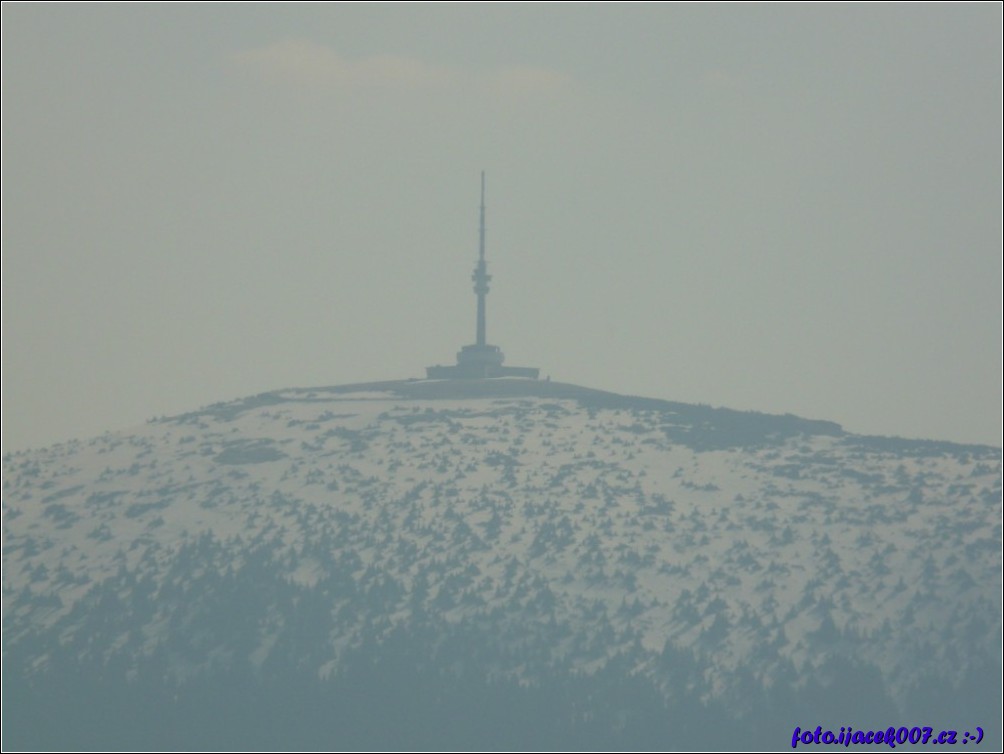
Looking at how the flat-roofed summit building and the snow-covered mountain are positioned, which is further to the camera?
the flat-roofed summit building

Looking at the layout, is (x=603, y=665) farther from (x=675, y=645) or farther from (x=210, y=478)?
(x=210, y=478)

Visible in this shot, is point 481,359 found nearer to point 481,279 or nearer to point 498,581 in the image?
point 481,279

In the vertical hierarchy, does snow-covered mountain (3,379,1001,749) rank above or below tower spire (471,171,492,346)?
below

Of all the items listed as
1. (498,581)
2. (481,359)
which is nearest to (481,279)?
(481,359)

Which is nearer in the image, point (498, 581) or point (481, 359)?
point (498, 581)

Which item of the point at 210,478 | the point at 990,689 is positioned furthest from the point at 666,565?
the point at 210,478
